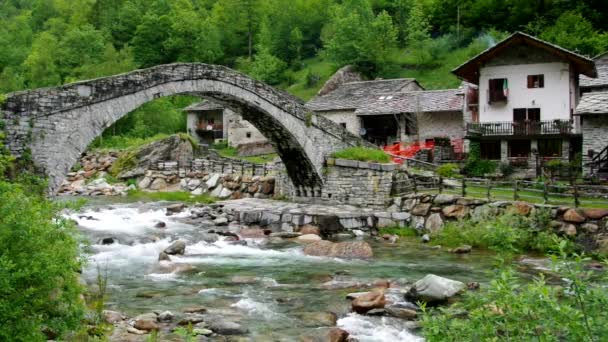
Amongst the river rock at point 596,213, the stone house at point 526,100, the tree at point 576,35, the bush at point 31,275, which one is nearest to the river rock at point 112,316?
the bush at point 31,275

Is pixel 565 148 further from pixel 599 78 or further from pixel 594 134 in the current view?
pixel 594 134

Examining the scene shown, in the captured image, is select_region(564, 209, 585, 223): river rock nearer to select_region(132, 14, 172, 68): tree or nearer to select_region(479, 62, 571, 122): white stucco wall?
select_region(479, 62, 571, 122): white stucco wall

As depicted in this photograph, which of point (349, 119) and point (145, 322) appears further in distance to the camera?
point (349, 119)

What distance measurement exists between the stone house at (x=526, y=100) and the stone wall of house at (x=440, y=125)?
5.21m

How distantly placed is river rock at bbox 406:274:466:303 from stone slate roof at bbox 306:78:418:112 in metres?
27.9

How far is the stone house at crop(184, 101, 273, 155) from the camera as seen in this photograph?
44.6 meters

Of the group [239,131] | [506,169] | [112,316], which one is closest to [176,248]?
[112,316]

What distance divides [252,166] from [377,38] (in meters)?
26.0

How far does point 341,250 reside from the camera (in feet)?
51.6

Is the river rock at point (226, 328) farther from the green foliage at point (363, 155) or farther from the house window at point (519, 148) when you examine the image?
the house window at point (519, 148)

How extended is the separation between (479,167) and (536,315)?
77.4 ft

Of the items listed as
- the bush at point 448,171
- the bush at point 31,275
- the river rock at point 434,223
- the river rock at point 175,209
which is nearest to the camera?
the bush at point 31,275

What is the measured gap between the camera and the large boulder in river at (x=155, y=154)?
31.5m

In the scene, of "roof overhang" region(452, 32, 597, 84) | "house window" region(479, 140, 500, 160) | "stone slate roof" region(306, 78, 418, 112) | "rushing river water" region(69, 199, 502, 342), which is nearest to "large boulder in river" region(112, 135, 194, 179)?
"stone slate roof" region(306, 78, 418, 112)
